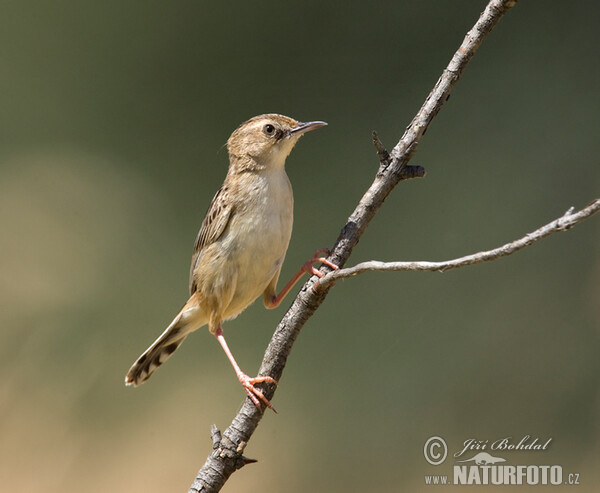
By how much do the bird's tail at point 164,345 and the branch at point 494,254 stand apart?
4.98 ft

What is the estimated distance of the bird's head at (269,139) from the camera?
3.86 meters

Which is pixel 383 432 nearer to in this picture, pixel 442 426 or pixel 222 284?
pixel 442 426

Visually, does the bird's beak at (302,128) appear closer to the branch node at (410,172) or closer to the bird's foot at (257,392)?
the branch node at (410,172)

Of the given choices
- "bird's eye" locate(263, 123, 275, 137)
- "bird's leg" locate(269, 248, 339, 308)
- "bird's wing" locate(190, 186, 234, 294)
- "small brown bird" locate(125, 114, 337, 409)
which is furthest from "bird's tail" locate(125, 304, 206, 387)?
"bird's eye" locate(263, 123, 275, 137)

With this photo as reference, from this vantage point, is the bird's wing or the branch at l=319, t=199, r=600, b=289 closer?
the branch at l=319, t=199, r=600, b=289

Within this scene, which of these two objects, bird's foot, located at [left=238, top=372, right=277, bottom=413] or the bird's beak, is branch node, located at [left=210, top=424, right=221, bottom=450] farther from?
the bird's beak

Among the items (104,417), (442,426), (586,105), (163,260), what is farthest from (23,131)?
(586,105)

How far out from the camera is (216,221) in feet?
12.7

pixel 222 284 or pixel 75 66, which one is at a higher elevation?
pixel 75 66

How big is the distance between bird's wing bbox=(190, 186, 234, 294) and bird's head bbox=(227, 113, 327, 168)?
24 cm

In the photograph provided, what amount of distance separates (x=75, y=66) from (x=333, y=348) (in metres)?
3.98

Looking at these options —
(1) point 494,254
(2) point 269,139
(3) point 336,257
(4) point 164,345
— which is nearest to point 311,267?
(3) point 336,257

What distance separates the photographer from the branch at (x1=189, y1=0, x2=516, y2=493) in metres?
2.73

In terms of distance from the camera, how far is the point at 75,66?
716cm
